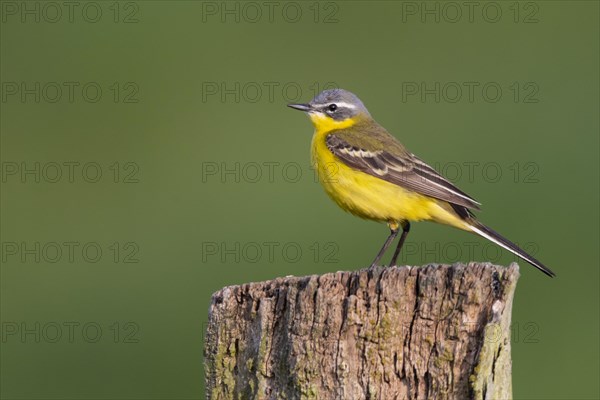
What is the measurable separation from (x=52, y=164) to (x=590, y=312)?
30.1ft

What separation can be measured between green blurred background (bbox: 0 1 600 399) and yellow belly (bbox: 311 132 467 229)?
240 centimetres

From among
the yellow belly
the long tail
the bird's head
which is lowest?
the long tail

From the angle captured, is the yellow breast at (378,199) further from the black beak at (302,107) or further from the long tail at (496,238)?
the black beak at (302,107)

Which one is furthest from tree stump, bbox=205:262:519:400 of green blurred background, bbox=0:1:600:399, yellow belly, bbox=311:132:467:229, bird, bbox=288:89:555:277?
green blurred background, bbox=0:1:600:399

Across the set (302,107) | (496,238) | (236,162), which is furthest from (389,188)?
(236,162)

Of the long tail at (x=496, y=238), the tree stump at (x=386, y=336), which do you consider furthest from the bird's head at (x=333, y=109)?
the tree stump at (x=386, y=336)

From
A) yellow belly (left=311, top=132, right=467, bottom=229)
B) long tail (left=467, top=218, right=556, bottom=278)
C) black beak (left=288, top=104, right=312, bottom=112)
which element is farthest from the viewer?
black beak (left=288, top=104, right=312, bottom=112)

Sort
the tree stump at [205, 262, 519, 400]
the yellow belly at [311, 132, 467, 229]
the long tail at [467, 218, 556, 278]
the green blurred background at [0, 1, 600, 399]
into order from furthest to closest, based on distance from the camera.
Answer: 1. the green blurred background at [0, 1, 600, 399]
2. the yellow belly at [311, 132, 467, 229]
3. the long tail at [467, 218, 556, 278]
4. the tree stump at [205, 262, 519, 400]

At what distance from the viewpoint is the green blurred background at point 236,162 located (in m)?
12.9

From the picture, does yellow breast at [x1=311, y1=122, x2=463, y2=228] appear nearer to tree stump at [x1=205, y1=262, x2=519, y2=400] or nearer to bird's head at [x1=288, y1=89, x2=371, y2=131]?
bird's head at [x1=288, y1=89, x2=371, y2=131]

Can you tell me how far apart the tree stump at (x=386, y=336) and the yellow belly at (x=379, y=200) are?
388cm

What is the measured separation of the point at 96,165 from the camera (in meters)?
17.2

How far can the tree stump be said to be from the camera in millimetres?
5438

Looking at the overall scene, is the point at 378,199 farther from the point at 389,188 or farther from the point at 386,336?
the point at 386,336
